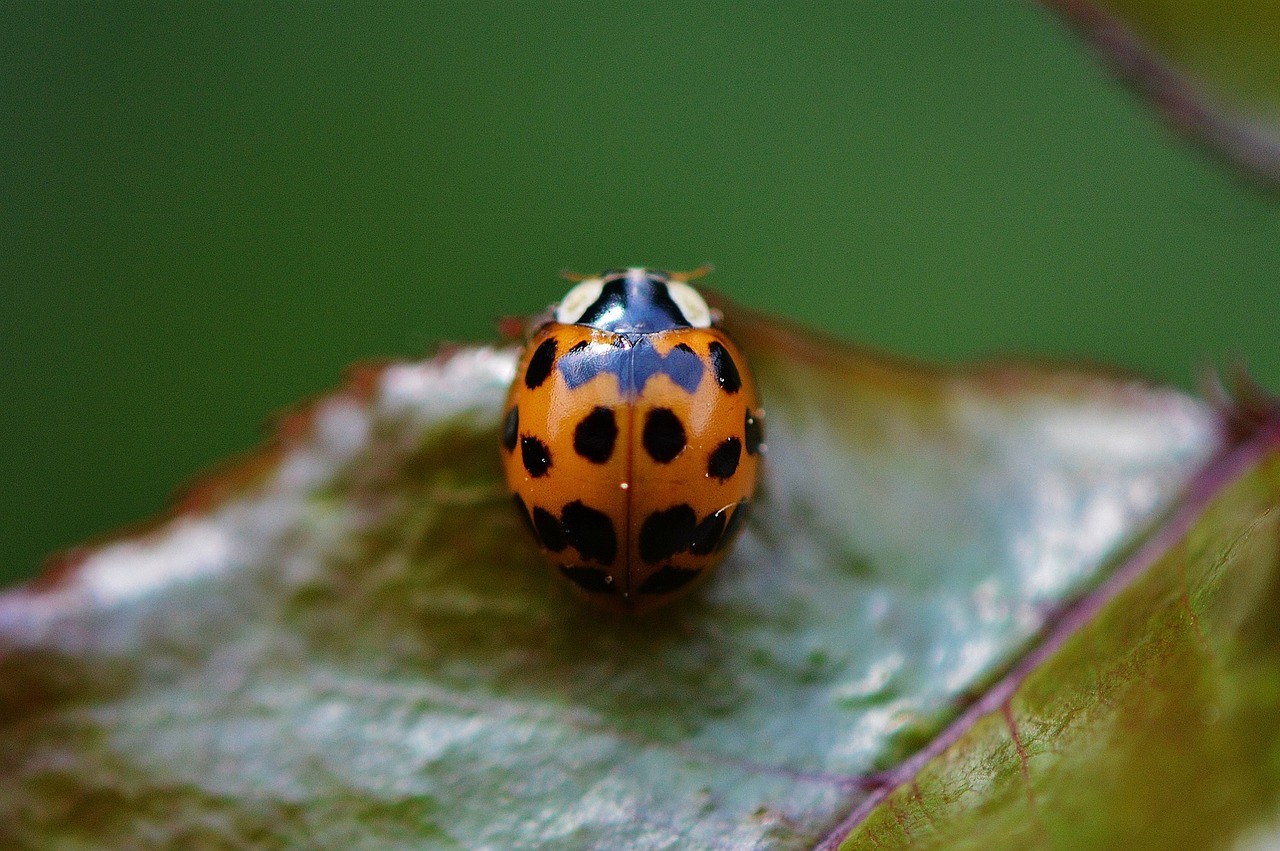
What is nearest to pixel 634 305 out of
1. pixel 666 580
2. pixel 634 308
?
pixel 634 308

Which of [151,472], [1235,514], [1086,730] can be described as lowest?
[1086,730]

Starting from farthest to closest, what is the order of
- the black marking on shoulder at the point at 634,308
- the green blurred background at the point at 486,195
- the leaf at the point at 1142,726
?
the green blurred background at the point at 486,195 → the black marking on shoulder at the point at 634,308 → the leaf at the point at 1142,726

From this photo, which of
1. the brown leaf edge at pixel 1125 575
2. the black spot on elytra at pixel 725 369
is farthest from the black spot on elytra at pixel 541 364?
the brown leaf edge at pixel 1125 575

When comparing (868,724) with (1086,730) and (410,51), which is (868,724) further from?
(410,51)

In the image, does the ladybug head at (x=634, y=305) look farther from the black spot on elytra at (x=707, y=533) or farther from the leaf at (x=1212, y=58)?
the leaf at (x=1212, y=58)

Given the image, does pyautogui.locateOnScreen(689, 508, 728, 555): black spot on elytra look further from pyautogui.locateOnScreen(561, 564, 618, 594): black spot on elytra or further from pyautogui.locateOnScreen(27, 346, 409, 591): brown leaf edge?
pyautogui.locateOnScreen(27, 346, 409, 591): brown leaf edge

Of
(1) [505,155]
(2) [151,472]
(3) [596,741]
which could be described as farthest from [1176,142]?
(2) [151,472]

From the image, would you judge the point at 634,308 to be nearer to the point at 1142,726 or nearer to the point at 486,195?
the point at 1142,726
